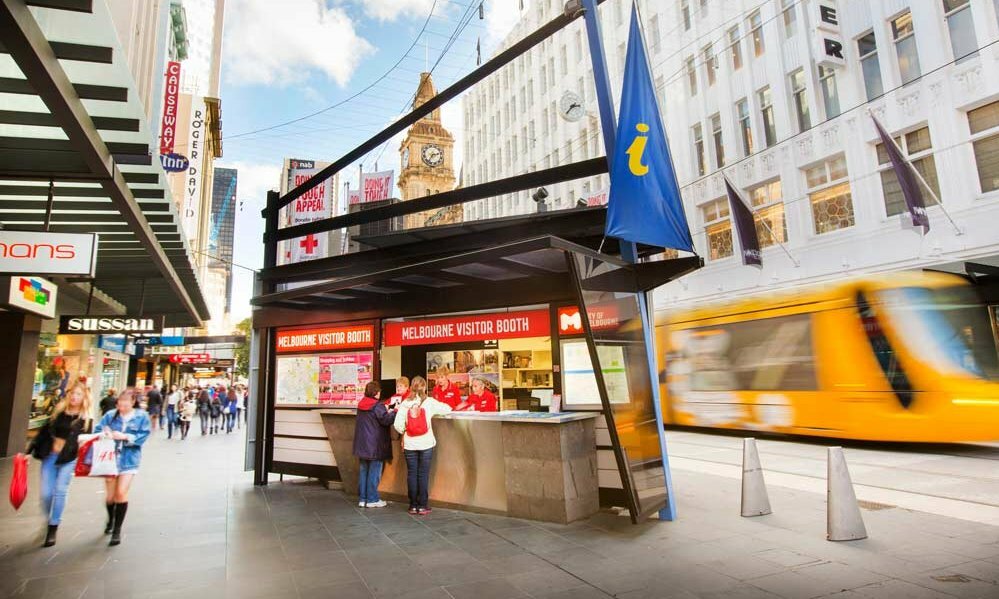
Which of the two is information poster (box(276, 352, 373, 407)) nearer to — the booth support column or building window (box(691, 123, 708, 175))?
the booth support column

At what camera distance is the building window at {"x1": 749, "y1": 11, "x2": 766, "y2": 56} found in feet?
71.9

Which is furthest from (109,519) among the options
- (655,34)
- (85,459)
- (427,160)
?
(427,160)

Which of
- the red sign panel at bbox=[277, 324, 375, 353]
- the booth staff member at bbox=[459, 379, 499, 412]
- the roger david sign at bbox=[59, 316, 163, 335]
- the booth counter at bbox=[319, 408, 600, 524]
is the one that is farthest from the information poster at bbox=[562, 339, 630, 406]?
the roger david sign at bbox=[59, 316, 163, 335]

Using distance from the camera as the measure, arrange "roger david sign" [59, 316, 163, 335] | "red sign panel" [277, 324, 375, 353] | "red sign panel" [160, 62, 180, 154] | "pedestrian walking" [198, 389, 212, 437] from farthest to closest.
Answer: "pedestrian walking" [198, 389, 212, 437]
"red sign panel" [160, 62, 180, 154]
"roger david sign" [59, 316, 163, 335]
"red sign panel" [277, 324, 375, 353]

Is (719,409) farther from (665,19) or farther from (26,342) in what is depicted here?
(665,19)

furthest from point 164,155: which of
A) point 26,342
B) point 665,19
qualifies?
point 665,19

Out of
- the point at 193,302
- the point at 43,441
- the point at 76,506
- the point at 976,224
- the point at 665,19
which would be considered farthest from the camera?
the point at 665,19

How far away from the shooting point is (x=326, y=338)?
985 cm

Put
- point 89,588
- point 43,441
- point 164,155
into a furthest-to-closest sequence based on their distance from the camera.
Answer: point 164,155
point 43,441
point 89,588

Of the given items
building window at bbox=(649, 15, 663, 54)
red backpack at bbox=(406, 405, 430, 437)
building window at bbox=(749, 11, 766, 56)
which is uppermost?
building window at bbox=(649, 15, 663, 54)

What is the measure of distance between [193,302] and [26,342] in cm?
560

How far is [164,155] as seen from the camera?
17.4 m

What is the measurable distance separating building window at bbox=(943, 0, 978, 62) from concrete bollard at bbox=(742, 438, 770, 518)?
49.0ft

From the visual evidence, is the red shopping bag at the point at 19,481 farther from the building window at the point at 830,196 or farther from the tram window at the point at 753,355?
the building window at the point at 830,196
